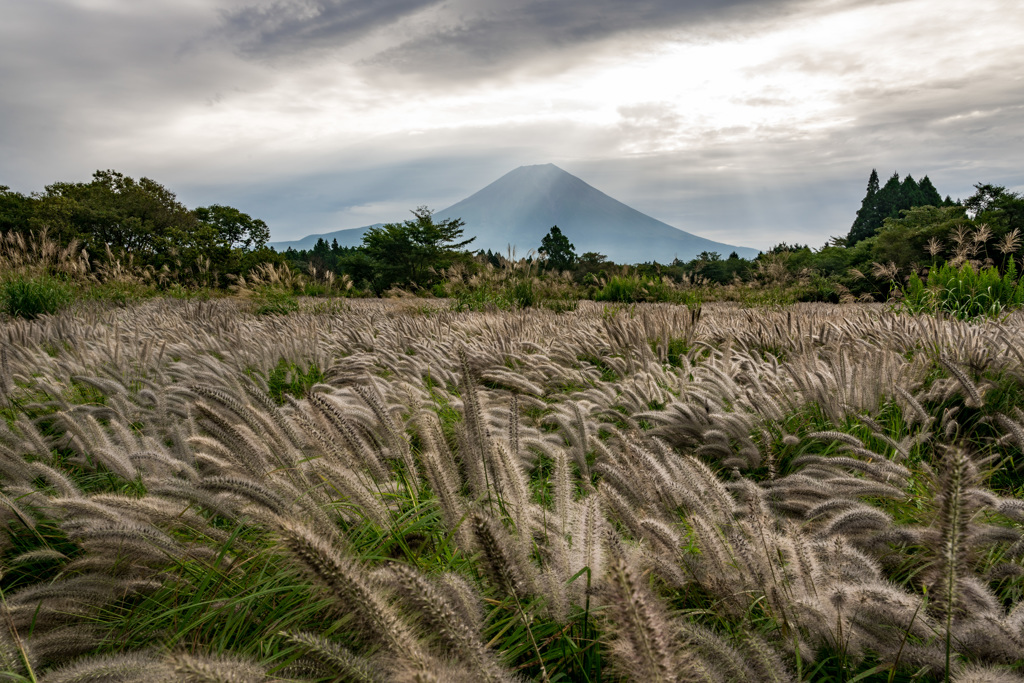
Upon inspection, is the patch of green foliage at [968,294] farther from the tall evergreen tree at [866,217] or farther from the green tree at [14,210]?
the tall evergreen tree at [866,217]

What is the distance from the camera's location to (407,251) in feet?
124

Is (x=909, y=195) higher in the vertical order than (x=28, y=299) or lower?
higher

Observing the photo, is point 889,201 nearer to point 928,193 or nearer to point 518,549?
point 928,193

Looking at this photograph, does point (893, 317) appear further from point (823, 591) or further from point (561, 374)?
point (823, 591)

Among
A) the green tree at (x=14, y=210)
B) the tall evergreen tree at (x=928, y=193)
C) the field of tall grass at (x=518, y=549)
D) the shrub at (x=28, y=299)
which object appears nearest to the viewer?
the field of tall grass at (x=518, y=549)

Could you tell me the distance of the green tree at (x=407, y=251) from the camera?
37.0 meters

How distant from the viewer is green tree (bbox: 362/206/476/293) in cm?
3700

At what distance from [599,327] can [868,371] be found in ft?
10.6

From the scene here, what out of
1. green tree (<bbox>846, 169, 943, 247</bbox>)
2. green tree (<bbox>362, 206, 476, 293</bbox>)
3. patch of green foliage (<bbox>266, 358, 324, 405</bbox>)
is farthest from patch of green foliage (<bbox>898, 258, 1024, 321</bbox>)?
green tree (<bbox>846, 169, 943, 247</bbox>)

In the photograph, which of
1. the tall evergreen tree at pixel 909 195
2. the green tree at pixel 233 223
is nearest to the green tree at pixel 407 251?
the green tree at pixel 233 223

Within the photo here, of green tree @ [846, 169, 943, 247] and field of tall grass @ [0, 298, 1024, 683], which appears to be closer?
field of tall grass @ [0, 298, 1024, 683]

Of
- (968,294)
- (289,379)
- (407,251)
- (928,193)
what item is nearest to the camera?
(289,379)

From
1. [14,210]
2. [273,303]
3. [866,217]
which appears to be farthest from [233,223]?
[866,217]

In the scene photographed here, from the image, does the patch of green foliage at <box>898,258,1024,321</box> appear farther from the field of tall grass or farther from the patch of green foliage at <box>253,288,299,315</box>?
the patch of green foliage at <box>253,288,299,315</box>
